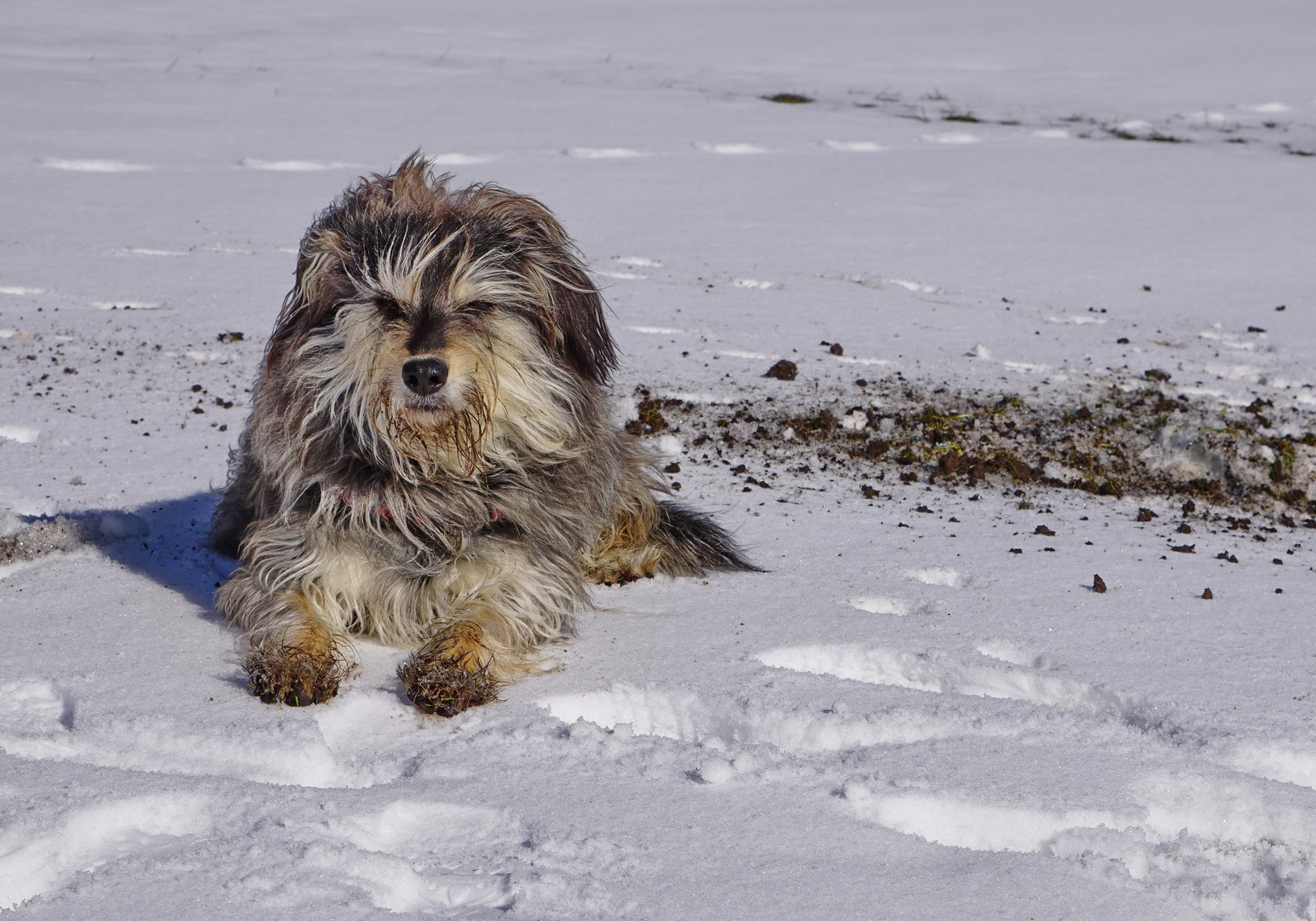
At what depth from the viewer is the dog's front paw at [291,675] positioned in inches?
144

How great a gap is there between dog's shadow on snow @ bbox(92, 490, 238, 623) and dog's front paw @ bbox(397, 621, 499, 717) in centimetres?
112

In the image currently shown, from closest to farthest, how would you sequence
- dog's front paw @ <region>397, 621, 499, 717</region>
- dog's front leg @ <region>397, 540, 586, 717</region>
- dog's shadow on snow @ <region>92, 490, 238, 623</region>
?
dog's front paw @ <region>397, 621, 499, 717</region> → dog's front leg @ <region>397, 540, 586, 717</region> → dog's shadow on snow @ <region>92, 490, 238, 623</region>

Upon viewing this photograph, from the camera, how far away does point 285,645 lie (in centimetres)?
376

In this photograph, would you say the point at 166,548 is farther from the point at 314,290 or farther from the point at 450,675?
the point at 450,675

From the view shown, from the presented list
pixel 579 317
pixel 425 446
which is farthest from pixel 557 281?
pixel 425 446

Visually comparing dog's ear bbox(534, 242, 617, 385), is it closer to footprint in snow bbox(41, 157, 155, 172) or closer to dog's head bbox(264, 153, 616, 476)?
dog's head bbox(264, 153, 616, 476)

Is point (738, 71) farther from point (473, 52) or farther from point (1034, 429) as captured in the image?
point (1034, 429)

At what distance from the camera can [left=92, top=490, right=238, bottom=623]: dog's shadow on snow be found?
4.75 meters

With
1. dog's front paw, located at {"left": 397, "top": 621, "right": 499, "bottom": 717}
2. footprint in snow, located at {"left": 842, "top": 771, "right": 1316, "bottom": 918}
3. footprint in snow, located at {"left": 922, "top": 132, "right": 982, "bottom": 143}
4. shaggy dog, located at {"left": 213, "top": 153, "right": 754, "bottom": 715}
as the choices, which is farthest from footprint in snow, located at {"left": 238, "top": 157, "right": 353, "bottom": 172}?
footprint in snow, located at {"left": 842, "top": 771, "right": 1316, "bottom": 918}

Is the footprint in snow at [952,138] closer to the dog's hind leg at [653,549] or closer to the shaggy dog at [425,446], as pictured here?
the dog's hind leg at [653,549]

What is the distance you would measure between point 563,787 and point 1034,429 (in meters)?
4.02

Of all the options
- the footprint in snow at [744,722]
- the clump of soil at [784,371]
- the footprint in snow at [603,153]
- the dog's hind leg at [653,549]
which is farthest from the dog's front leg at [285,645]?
the footprint in snow at [603,153]

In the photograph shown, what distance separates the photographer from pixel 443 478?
4.02 metres

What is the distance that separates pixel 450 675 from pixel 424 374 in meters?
0.88
